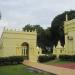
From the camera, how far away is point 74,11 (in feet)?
199

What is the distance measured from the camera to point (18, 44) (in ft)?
125

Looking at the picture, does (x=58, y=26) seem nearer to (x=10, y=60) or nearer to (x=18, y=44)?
(x=18, y=44)

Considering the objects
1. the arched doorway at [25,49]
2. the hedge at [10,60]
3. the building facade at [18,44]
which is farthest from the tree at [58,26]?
the hedge at [10,60]

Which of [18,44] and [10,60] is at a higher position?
[18,44]

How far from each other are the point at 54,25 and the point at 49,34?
106 inches

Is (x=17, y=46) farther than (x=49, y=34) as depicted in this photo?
No

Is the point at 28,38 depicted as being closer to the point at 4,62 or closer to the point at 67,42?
the point at 67,42

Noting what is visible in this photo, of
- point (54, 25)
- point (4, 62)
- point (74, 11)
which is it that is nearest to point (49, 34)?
point (54, 25)

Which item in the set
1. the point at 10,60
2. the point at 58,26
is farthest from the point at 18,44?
the point at 58,26

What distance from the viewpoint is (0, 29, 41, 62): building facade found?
37250mm

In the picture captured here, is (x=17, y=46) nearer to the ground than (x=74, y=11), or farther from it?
nearer to the ground

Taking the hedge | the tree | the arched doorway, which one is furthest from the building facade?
the tree

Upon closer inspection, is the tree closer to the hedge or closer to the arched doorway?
the arched doorway

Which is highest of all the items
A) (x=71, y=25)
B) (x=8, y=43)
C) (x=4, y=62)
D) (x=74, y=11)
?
(x=74, y=11)
